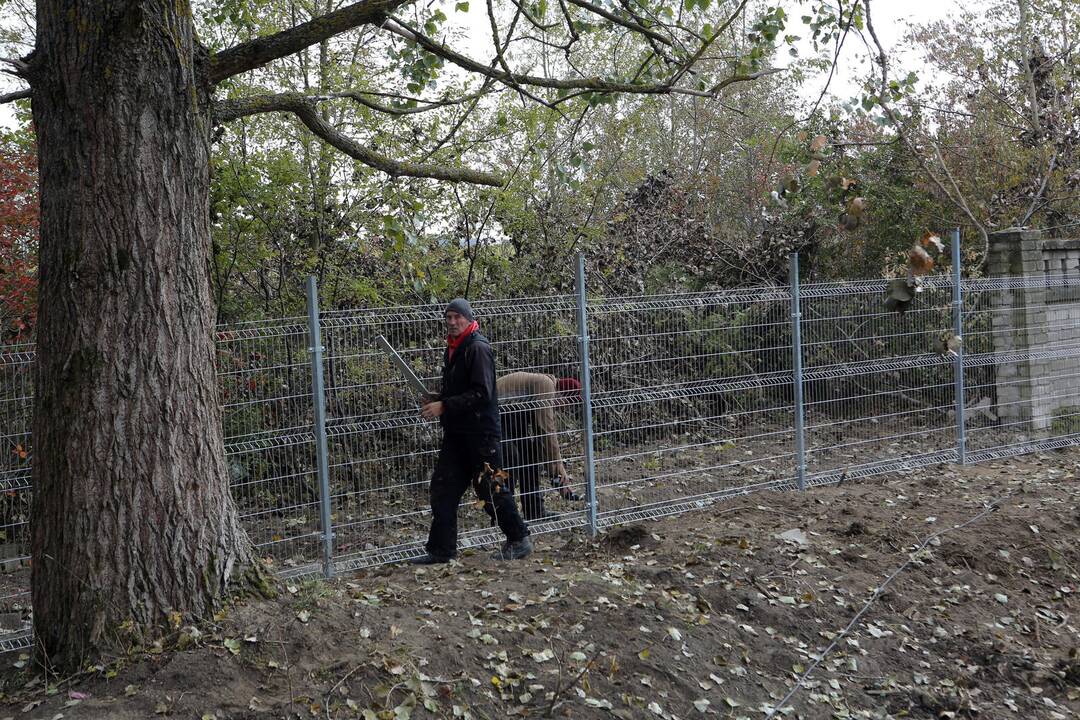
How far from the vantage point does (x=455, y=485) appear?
22.7 feet

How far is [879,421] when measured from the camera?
986cm

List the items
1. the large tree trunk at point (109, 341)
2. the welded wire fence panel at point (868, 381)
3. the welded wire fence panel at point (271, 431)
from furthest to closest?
the welded wire fence panel at point (868, 381), the welded wire fence panel at point (271, 431), the large tree trunk at point (109, 341)

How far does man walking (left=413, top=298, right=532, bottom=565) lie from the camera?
6.73 metres

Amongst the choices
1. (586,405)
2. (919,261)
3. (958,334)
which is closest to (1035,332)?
(958,334)

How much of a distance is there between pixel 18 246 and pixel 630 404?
5.22m

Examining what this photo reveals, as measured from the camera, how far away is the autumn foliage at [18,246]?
793cm

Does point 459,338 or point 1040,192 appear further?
point 1040,192

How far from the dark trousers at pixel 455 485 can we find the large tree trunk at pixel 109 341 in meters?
2.08

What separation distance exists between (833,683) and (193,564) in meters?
3.47

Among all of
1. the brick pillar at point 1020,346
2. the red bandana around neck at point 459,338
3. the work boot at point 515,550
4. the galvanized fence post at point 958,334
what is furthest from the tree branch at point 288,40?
the brick pillar at point 1020,346

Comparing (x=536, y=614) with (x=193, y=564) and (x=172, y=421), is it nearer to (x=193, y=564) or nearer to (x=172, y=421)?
(x=193, y=564)

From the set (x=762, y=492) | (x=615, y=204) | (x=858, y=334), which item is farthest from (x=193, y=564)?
(x=615, y=204)

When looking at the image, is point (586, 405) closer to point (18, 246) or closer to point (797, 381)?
point (797, 381)

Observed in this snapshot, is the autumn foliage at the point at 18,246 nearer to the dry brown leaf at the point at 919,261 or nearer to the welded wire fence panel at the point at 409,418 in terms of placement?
the welded wire fence panel at the point at 409,418
